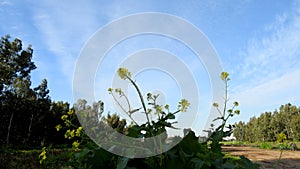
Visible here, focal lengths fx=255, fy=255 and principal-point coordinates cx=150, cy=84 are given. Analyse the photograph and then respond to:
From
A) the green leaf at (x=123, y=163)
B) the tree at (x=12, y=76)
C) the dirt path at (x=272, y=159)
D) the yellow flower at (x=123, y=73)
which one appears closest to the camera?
the green leaf at (x=123, y=163)

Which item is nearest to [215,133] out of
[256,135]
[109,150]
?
[109,150]

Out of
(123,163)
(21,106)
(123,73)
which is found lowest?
(123,163)

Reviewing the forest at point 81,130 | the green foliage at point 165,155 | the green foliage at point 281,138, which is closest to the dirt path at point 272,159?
the forest at point 81,130

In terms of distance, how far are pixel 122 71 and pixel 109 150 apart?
0.27 metres

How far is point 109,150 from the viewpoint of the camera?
2.13 feet

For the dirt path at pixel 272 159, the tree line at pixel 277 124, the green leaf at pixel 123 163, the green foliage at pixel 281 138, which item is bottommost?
the dirt path at pixel 272 159

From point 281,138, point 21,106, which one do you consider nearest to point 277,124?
point 21,106

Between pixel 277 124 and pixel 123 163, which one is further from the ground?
pixel 277 124

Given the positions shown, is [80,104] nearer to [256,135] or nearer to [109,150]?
[109,150]

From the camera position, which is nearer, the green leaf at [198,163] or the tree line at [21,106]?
the green leaf at [198,163]

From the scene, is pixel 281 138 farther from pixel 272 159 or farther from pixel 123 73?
pixel 272 159

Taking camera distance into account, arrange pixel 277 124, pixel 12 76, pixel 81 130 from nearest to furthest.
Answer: pixel 81 130 < pixel 12 76 < pixel 277 124

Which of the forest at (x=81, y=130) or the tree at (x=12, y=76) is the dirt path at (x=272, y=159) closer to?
the forest at (x=81, y=130)

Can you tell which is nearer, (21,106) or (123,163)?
(123,163)
